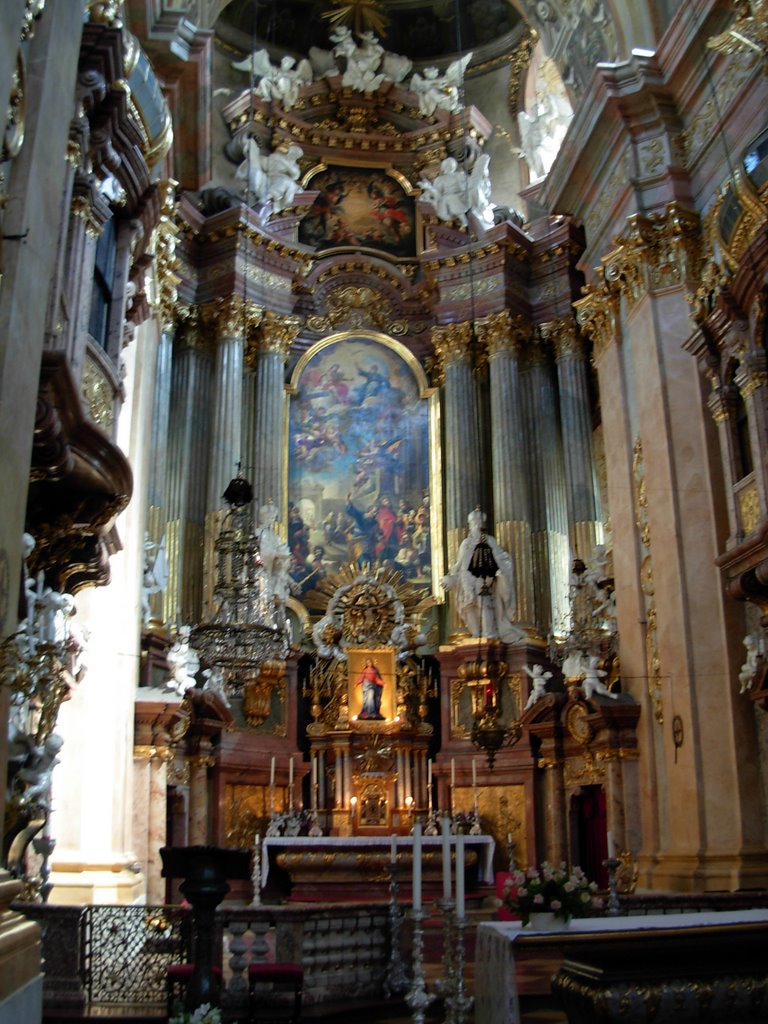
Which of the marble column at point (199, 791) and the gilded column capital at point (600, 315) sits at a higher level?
the gilded column capital at point (600, 315)

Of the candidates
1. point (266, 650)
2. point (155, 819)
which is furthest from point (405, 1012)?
point (155, 819)

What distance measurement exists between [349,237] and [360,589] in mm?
6951

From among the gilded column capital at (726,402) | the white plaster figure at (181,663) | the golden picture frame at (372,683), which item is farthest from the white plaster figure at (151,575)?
the gilded column capital at (726,402)

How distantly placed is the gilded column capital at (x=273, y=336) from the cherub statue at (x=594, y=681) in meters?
8.05

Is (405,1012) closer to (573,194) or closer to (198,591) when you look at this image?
(198,591)

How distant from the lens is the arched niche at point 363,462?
61.4 feet

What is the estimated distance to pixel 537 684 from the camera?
634 inches

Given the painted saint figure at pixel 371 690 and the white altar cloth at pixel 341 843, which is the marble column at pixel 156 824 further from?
the painted saint figure at pixel 371 690

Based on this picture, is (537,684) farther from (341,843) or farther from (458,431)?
(458,431)

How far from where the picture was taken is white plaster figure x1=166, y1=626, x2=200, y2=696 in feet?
46.8

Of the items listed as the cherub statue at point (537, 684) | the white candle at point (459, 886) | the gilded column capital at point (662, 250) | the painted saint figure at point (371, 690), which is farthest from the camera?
the painted saint figure at point (371, 690)

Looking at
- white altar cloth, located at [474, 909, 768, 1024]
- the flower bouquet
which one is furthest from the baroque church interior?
the flower bouquet

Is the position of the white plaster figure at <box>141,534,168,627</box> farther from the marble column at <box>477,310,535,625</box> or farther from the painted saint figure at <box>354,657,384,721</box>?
the marble column at <box>477,310,535,625</box>

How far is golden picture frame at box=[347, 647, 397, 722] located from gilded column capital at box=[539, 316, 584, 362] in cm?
586
